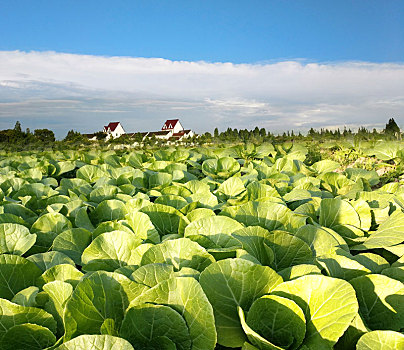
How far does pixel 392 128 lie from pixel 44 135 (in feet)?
28.2

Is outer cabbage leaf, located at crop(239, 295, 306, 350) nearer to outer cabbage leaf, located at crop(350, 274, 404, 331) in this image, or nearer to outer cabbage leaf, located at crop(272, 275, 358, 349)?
outer cabbage leaf, located at crop(272, 275, 358, 349)

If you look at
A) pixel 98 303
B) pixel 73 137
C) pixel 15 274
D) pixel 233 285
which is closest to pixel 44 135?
pixel 73 137

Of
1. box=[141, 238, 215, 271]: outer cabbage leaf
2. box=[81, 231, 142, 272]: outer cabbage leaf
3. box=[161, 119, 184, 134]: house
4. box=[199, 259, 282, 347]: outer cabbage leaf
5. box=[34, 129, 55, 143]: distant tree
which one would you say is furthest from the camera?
box=[161, 119, 184, 134]: house

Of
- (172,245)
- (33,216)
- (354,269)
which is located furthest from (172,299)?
(33,216)

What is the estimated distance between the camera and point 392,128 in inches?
253

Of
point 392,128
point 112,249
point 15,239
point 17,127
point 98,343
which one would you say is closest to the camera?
point 98,343

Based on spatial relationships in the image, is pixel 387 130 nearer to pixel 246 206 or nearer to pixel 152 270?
pixel 246 206

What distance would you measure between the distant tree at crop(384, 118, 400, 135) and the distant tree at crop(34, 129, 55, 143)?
7515 millimetres

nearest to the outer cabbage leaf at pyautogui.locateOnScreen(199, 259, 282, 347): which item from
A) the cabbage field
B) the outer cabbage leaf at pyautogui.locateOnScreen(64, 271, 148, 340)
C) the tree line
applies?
the cabbage field

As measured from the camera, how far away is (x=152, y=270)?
1208 millimetres

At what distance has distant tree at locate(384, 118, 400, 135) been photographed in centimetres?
625

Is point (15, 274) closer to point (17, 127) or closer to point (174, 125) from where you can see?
point (17, 127)

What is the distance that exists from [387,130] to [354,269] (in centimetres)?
592

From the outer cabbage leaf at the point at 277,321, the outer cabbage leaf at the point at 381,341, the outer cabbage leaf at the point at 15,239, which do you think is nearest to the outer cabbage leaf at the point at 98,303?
the outer cabbage leaf at the point at 277,321
